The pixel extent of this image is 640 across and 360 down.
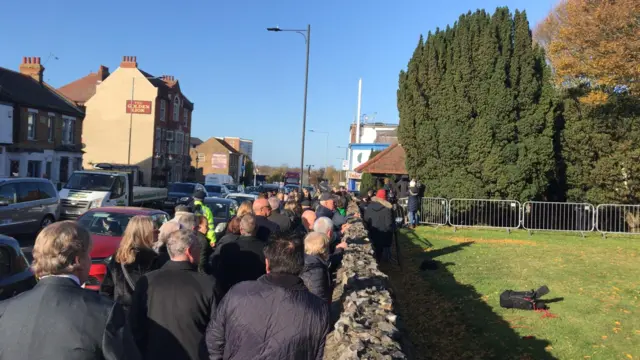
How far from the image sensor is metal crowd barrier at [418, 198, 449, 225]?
2166 centimetres

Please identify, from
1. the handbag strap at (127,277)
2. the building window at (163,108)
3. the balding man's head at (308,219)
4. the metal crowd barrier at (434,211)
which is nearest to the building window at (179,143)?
the building window at (163,108)

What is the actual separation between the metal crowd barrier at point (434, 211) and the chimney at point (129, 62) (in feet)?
131

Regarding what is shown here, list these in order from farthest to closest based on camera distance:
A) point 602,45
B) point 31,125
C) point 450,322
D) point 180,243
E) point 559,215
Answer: point 31,125 → point 559,215 → point 602,45 → point 450,322 → point 180,243

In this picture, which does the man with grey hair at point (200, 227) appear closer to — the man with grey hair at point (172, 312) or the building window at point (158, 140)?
the man with grey hair at point (172, 312)

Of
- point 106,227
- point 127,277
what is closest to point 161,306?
point 127,277

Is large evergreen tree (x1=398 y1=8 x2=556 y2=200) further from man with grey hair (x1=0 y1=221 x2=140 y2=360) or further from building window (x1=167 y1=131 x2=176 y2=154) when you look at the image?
building window (x1=167 y1=131 x2=176 y2=154)

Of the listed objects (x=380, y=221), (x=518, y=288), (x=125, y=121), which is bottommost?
(x=518, y=288)

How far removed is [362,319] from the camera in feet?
14.3

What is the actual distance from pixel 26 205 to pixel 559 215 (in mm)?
18979

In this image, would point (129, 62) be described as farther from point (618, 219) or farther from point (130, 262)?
point (130, 262)

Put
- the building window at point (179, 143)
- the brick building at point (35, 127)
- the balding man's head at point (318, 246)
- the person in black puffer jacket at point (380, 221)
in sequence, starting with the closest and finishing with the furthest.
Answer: the balding man's head at point (318, 246) → the person in black puffer jacket at point (380, 221) → the brick building at point (35, 127) → the building window at point (179, 143)

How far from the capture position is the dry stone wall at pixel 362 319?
357cm

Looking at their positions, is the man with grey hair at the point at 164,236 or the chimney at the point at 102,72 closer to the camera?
the man with grey hair at the point at 164,236

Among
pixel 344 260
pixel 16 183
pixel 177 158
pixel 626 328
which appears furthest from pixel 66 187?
pixel 177 158
